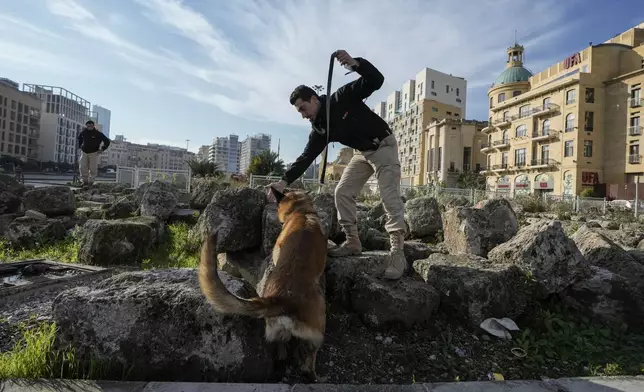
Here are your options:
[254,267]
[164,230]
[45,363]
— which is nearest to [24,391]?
[45,363]

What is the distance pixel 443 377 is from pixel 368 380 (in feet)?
1.71

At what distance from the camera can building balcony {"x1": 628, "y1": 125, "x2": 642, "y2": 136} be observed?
3725cm

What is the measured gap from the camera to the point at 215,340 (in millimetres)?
2188

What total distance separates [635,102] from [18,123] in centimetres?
10858

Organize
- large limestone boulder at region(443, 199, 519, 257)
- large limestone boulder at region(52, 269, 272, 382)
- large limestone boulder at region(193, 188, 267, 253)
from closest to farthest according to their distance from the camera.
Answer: large limestone boulder at region(52, 269, 272, 382), large limestone boulder at region(193, 188, 267, 253), large limestone boulder at region(443, 199, 519, 257)

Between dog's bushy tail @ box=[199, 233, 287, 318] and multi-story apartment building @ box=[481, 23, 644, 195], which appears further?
multi-story apartment building @ box=[481, 23, 644, 195]

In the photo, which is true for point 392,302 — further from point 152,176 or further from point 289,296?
point 152,176

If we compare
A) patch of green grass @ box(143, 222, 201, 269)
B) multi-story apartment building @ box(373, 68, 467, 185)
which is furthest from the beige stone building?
patch of green grass @ box(143, 222, 201, 269)

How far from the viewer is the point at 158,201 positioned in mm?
6965

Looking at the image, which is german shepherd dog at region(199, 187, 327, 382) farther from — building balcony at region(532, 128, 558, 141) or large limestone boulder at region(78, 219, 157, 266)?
building balcony at region(532, 128, 558, 141)

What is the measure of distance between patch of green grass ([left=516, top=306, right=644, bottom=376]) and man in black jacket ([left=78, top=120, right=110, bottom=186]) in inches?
484

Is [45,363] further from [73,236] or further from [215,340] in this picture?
[73,236]

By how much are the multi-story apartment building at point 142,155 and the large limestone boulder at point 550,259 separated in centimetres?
13213

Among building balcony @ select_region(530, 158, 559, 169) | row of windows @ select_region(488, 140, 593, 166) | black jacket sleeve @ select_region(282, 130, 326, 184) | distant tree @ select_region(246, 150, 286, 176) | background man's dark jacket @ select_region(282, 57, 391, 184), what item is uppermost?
row of windows @ select_region(488, 140, 593, 166)
